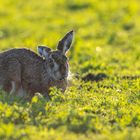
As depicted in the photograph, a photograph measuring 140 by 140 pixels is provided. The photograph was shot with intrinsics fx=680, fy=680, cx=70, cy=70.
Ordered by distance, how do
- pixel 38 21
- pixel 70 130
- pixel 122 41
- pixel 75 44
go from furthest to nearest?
pixel 38 21 < pixel 122 41 < pixel 75 44 < pixel 70 130

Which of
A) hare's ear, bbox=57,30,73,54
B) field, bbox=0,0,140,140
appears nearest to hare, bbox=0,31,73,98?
hare's ear, bbox=57,30,73,54

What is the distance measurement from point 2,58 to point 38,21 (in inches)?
444

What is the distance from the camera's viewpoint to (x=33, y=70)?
35.7 feet

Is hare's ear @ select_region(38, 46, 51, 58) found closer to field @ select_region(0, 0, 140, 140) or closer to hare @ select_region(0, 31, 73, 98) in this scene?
hare @ select_region(0, 31, 73, 98)

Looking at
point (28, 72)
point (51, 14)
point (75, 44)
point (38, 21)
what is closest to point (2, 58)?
point (28, 72)

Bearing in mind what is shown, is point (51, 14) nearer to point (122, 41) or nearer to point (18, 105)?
point (122, 41)

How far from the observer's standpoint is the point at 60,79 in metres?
10.6

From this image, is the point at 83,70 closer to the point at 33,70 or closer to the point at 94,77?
the point at 94,77

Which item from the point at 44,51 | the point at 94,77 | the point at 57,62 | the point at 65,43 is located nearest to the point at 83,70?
the point at 94,77

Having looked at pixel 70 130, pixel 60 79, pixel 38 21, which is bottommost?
pixel 70 130

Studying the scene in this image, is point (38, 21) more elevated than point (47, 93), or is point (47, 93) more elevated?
point (38, 21)

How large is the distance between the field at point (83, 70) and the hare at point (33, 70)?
0.36m

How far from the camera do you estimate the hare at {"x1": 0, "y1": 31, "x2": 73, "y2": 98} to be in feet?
34.5

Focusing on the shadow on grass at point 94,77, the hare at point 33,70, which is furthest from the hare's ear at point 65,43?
the shadow on grass at point 94,77
